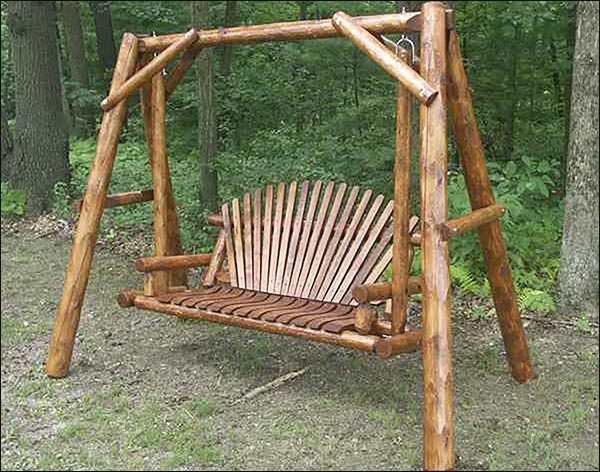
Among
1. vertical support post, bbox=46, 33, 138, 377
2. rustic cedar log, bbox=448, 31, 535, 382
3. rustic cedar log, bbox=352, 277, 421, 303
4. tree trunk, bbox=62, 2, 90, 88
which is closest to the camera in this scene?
rustic cedar log, bbox=352, 277, 421, 303

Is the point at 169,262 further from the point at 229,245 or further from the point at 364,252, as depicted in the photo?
the point at 364,252

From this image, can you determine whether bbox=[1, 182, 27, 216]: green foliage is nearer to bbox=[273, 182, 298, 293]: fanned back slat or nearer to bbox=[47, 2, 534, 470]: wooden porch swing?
bbox=[47, 2, 534, 470]: wooden porch swing

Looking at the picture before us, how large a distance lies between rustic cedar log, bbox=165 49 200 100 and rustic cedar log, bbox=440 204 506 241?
206cm

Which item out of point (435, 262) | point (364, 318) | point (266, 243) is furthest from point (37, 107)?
point (435, 262)

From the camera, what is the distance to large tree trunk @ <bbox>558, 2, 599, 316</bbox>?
5.08 m

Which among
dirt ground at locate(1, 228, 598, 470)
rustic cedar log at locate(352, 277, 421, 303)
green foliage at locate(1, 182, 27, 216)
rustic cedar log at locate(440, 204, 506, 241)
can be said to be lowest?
dirt ground at locate(1, 228, 598, 470)

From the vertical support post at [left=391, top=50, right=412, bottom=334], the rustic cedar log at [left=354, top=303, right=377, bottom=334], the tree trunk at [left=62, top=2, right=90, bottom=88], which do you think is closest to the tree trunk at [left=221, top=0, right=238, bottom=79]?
the tree trunk at [left=62, top=2, right=90, bottom=88]

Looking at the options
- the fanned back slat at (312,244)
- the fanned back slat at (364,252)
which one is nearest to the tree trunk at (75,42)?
the fanned back slat at (312,244)

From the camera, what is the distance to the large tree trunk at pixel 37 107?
7.98 meters

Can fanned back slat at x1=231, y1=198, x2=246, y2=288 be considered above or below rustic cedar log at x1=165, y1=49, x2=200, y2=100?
below

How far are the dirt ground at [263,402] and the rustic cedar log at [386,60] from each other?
161 cm

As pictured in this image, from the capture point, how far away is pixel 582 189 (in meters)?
5.21

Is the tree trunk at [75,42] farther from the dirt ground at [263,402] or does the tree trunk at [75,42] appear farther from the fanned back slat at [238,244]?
the fanned back slat at [238,244]

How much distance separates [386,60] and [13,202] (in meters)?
5.40
